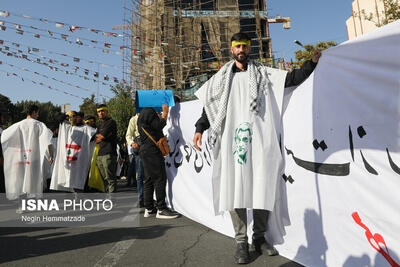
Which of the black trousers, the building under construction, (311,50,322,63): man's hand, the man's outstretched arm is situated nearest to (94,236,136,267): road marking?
the black trousers

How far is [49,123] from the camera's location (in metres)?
42.3

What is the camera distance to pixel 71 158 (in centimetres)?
564

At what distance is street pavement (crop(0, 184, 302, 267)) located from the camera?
268cm

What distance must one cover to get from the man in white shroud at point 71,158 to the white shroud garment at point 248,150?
3.74 m

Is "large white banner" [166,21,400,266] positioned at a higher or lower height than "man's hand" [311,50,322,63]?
lower

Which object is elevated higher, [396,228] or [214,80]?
[214,80]

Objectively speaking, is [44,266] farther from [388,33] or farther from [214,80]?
[388,33]

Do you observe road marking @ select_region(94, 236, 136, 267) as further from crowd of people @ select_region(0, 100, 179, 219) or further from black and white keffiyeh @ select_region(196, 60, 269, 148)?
black and white keffiyeh @ select_region(196, 60, 269, 148)

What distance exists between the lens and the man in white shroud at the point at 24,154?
504 cm

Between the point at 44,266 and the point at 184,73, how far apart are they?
28.3m

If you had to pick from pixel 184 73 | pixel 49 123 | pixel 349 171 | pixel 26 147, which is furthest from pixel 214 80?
pixel 49 123

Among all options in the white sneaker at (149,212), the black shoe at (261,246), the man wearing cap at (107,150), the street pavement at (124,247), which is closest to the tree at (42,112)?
the man wearing cap at (107,150)

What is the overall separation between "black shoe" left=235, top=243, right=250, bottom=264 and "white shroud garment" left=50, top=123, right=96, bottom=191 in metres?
3.98

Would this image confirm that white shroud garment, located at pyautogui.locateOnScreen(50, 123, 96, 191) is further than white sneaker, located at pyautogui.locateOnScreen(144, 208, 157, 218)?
Yes
